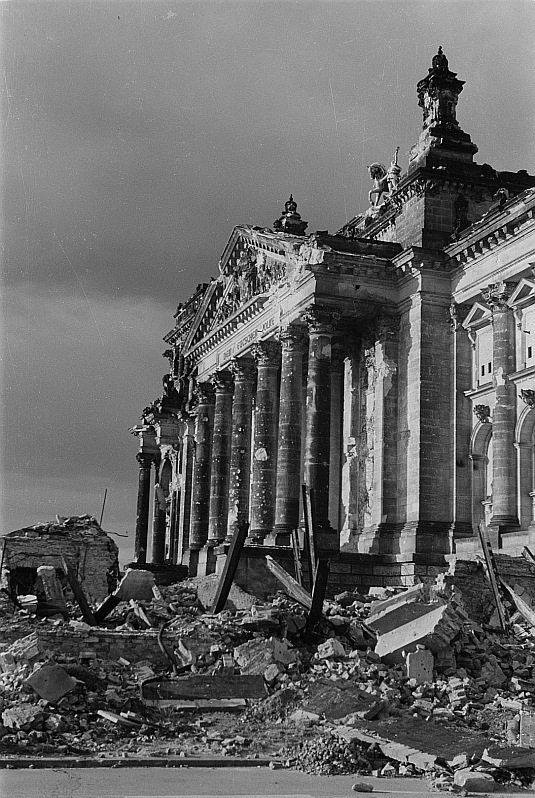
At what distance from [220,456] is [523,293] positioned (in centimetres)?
1653

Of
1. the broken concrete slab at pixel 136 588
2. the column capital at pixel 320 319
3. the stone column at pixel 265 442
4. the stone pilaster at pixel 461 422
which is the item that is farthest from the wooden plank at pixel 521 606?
the stone column at pixel 265 442

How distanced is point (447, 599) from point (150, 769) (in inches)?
381

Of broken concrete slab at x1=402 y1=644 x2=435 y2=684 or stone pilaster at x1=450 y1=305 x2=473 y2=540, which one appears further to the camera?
stone pilaster at x1=450 y1=305 x2=473 y2=540

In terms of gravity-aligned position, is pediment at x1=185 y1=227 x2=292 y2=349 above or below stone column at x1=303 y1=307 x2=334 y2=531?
above

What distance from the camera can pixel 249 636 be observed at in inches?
838

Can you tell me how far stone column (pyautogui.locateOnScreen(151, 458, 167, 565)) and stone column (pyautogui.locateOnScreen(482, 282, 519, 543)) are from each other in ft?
92.6

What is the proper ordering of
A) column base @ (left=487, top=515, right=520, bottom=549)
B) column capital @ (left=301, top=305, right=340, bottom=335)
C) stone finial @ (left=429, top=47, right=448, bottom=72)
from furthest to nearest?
1. stone finial @ (left=429, top=47, right=448, bottom=72)
2. column capital @ (left=301, top=305, right=340, bottom=335)
3. column base @ (left=487, top=515, right=520, bottom=549)

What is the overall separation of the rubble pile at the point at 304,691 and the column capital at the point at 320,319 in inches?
397

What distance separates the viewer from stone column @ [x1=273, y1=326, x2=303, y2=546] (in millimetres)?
32812

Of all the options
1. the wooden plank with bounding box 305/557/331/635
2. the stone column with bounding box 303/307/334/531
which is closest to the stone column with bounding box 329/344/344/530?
the stone column with bounding box 303/307/334/531

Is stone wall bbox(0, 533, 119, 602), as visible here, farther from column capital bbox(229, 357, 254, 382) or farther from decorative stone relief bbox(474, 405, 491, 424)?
decorative stone relief bbox(474, 405, 491, 424)

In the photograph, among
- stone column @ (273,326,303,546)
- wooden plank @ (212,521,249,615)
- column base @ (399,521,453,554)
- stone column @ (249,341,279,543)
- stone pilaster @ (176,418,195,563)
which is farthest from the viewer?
stone pilaster @ (176,418,195,563)

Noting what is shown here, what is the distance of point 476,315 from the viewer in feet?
102

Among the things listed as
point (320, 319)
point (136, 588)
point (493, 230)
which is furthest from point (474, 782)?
point (320, 319)
